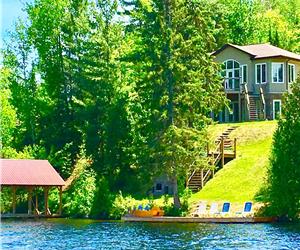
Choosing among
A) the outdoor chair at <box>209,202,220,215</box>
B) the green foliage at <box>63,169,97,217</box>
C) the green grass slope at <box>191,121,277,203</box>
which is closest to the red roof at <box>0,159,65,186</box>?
→ the green foliage at <box>63,169,97,217</box>

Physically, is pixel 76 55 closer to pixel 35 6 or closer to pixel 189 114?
pixel 35 6

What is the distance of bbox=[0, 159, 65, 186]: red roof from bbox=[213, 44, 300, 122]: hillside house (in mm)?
21299

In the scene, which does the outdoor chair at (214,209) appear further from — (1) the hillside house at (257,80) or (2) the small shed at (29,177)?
(1) the hillside house at (257,80)

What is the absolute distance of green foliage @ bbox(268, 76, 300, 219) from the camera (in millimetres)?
41562

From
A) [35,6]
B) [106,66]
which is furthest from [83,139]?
[35,6]

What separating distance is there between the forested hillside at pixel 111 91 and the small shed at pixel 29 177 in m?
1.99

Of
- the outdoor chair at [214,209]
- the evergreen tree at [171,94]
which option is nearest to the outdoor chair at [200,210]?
the outdoor chair at [214,209]

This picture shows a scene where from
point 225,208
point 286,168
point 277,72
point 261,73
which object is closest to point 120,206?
point 225,208

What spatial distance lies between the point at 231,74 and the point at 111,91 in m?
16.1

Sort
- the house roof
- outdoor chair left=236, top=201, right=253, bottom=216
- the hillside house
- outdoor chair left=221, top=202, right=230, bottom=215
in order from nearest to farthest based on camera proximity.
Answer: outdoor chair left=236, top=201, right=253, bottom=216
outdoor chair left=221, top=202, right=230, bottom=215
the hillside house
the house roof

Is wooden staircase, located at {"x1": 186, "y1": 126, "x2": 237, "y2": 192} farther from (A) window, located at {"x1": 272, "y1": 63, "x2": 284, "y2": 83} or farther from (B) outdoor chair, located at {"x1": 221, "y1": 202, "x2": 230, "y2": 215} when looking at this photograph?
(A) window, located at {"x1": 272, "y1": 63, "x2": 284, "y2": 83}

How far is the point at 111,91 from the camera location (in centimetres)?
5912

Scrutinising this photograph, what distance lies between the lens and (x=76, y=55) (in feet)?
216

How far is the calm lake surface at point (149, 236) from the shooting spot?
2958cm
